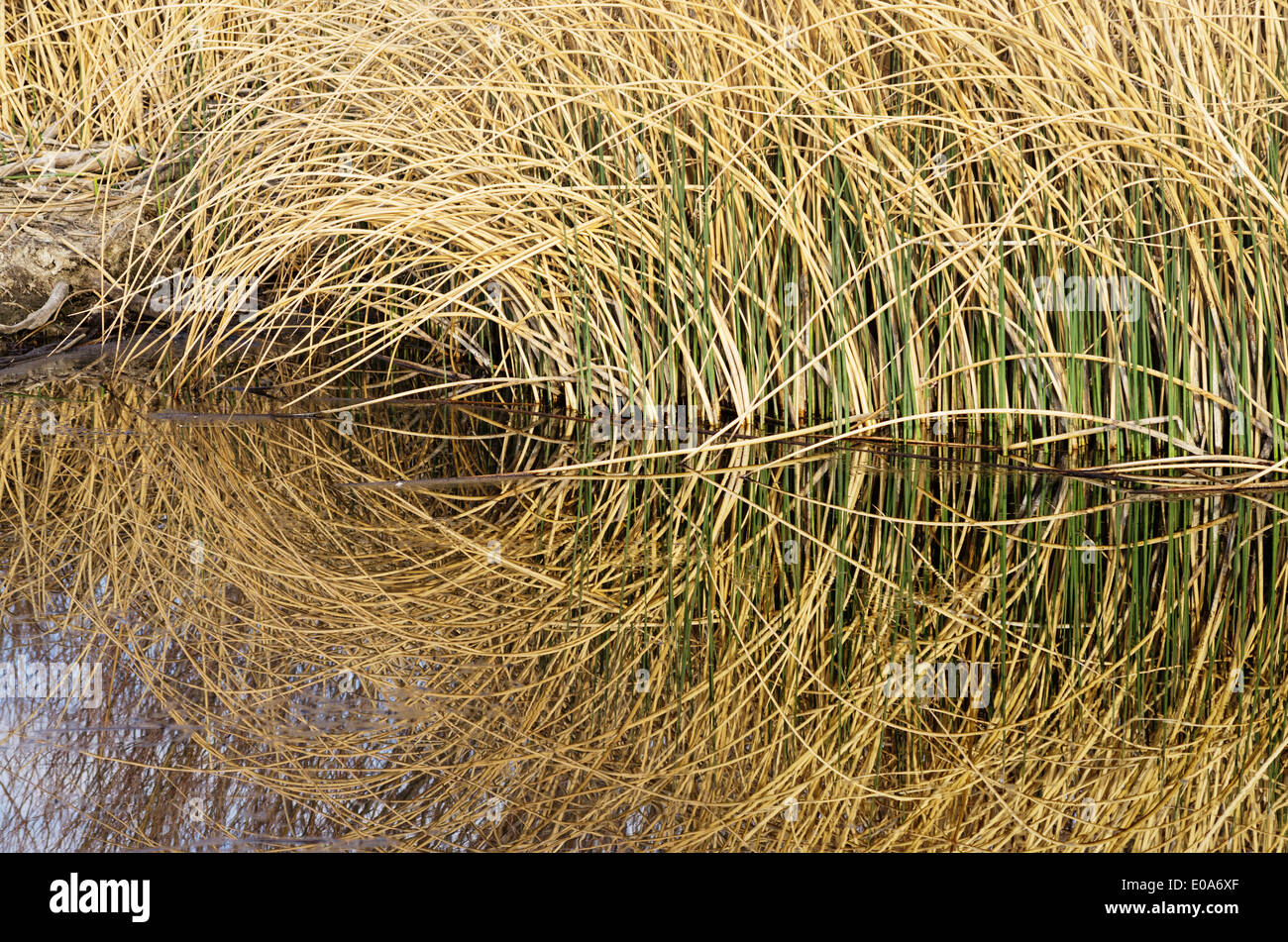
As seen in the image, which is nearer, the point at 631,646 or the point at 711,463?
Answer: the point at 631,646

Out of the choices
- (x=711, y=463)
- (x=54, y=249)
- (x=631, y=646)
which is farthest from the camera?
(x=54, y=249)

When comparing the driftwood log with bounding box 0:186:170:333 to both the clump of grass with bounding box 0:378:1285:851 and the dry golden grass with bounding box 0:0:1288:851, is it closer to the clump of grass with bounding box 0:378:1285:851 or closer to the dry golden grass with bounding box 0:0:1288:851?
the dry golden grass with bounding box 0:0:1288:851

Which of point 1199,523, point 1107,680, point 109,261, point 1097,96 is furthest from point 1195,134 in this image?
point 109,261

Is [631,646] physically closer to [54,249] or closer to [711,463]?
[711,463]

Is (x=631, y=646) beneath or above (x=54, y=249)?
beneath

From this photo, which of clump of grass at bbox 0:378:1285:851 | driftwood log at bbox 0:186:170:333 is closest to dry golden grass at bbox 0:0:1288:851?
clump of grass at bbox 0:378:1285:851

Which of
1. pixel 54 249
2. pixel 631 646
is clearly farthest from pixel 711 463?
pixel 54 249

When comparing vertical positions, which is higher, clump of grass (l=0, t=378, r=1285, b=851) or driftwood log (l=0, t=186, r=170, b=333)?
driftwood log (l=0, t=186, r=170, b=333)

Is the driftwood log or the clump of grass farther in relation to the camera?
the driftwood log

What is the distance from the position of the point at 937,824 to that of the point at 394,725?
0.80 m

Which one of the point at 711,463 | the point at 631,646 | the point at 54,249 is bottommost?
the point at 631,646

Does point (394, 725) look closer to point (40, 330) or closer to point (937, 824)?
point (937, 824)
